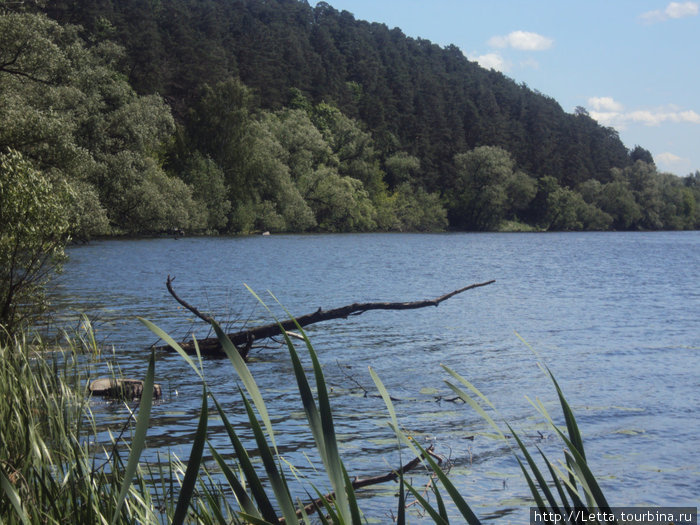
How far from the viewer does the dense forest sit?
3800 centimetres

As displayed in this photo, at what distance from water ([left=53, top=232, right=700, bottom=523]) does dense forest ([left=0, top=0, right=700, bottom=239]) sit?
177 inches

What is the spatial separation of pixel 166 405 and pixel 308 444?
284 centimetres

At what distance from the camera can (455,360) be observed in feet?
55.4

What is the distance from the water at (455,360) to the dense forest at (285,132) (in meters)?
4.50

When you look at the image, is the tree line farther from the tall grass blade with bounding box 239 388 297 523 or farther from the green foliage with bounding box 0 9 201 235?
the tall grass blade with bounding box 239 388 297 523

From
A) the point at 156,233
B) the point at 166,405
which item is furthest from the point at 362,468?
the point at 156,233

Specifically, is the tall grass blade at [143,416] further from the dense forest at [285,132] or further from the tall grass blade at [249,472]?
the dense forest at [285,132]

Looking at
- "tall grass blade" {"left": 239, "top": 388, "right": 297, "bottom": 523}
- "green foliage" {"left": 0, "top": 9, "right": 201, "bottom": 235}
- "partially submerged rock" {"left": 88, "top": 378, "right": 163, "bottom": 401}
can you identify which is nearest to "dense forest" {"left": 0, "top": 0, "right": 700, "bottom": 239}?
"green foliage" {"left": 0, "top": 9, "right": 201, "bottom": 235}

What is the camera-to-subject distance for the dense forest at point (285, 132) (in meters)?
38.0

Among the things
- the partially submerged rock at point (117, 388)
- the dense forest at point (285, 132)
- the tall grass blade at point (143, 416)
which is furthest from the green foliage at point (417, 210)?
the tall grass blade at point (143, 416)

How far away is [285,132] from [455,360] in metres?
67.3

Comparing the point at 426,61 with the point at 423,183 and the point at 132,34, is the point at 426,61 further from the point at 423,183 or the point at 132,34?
the point at 132,34

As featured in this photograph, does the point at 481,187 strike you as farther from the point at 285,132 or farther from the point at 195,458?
the point at 195,458

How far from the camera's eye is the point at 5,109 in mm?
23750
